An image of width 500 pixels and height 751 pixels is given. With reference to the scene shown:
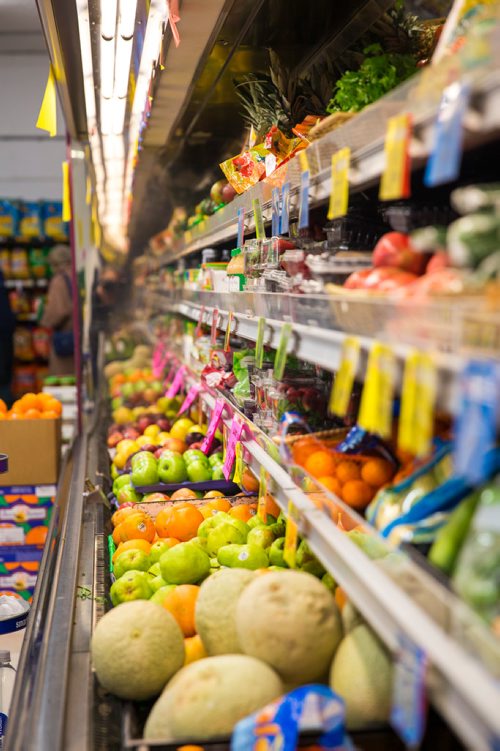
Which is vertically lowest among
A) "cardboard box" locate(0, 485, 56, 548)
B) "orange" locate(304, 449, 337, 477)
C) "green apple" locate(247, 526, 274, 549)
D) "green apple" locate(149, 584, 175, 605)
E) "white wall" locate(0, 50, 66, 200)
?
"cardboard box" locate(0, 485, 56, 548)

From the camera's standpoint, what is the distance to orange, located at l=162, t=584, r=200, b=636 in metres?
1.93

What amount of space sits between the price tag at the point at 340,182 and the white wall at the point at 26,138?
832 centimetres

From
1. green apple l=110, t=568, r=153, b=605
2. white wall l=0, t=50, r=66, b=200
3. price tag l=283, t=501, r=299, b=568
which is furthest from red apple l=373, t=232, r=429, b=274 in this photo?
white wall l=0, t=50, r=66, b=200

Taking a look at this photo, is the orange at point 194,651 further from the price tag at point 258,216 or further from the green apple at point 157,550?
the price tag at point 258,216

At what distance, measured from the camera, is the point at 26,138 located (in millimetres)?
10859

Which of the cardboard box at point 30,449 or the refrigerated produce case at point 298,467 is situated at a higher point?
the refrigerated produce case at point 298,467

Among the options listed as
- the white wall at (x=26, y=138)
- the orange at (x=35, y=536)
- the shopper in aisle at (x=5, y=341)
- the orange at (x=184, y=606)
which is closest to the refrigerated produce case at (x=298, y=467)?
the orange at (x=184, y=606)

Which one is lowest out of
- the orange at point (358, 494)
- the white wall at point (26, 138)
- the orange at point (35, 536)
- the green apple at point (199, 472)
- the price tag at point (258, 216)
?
the orange at point (35, 536)

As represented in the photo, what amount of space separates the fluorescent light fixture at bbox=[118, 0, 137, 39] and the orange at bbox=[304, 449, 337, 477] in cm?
170

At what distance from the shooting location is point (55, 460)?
430 cm

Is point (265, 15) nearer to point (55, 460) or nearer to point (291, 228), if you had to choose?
point (291, 228)

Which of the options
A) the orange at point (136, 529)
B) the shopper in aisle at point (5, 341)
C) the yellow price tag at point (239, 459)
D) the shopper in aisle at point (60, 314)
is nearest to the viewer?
the yellow price tag at point (239, 459)

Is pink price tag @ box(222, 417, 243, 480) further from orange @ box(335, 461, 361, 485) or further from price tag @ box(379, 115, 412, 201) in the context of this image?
price tag @ box(379, 115, 412, 201)

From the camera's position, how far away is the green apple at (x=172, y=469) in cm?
327
